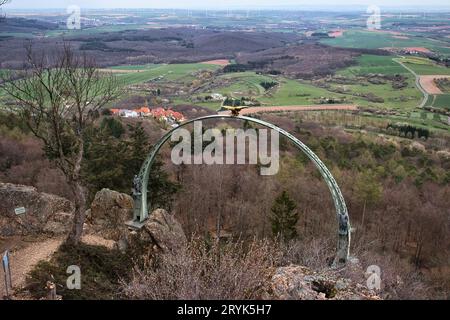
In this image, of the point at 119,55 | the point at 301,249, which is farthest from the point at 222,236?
the point at 119,55

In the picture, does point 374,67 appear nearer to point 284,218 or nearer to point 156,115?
point 156,115

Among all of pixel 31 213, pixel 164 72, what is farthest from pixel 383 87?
pixel 31 213

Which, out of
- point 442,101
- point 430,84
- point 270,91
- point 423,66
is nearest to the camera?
point 442,101

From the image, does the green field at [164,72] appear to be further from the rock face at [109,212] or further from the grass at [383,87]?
the rock face at [109,212]

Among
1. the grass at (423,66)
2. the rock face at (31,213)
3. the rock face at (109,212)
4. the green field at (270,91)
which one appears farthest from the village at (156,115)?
the grass at (423,66)

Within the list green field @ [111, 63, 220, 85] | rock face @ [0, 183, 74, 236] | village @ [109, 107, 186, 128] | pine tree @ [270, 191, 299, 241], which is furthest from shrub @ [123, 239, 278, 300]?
green field @ [111, 63, 220, 85]

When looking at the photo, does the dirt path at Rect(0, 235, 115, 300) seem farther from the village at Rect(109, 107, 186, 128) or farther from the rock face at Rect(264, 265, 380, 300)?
the village at Rect(109, 107, 186, 128)

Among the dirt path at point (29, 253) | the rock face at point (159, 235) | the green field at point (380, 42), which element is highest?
the green field at point (380, 42)
